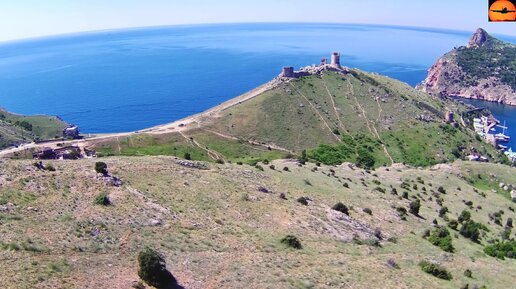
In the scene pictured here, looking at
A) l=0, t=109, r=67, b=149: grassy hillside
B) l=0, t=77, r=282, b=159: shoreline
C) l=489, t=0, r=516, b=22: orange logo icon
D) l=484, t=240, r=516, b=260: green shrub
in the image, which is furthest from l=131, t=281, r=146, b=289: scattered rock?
l=0, t=109, r=67, b=149: grassy hillside

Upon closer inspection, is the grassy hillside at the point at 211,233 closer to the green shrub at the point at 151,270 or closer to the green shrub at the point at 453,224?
the green shrub at the point at 453,224

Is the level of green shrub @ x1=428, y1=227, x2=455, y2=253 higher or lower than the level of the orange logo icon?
lower

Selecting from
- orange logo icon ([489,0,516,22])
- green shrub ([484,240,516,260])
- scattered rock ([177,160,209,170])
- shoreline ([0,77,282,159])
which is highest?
orange logo icon ([489,0,516,22])

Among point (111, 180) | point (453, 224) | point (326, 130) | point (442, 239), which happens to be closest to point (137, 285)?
point (111, 180)

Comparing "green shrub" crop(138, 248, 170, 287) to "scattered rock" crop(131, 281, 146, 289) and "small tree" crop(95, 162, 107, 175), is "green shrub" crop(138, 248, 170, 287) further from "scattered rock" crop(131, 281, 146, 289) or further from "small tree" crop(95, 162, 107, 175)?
"small tree" crop(95, 162, 107, 175)

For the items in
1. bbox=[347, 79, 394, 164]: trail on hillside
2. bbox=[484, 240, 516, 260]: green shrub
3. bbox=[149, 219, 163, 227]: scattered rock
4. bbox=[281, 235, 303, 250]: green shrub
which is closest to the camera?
bbox=[149, 219, 163, 227]: scattered rock

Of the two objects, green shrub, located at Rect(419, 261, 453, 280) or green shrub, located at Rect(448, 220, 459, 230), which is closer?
green shrub, located at Rect(419, 261, 453, 280)

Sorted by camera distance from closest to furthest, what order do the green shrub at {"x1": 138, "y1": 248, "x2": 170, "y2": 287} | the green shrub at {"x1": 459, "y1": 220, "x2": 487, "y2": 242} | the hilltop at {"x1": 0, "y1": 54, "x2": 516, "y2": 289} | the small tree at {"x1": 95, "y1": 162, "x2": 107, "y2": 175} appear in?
the green shrub at {"x1": 138, "y1": 248, "x2": 170, "y2": 287}
the hilltop at {"x1": 0, "y1": 54, "x2": 516, "y2": 289}
the small tree at {"x1": 95, "y1": 162, "x2": 107, "y2": 175}
the green shrub at {"x1": 459, "y1": 220, "x2": 487, "y2": 242}
